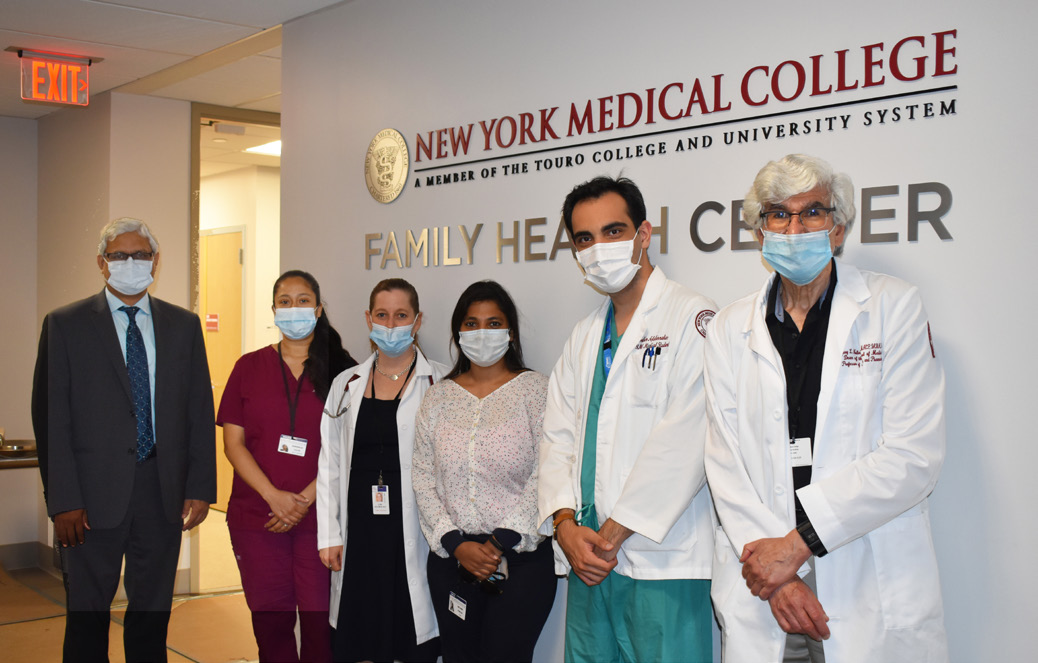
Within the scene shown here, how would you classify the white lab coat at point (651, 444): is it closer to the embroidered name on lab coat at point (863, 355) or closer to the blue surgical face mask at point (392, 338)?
the embroidered name on lab coat at point (863, 355)

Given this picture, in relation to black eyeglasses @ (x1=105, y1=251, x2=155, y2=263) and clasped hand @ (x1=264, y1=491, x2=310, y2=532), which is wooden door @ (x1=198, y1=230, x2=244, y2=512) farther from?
clasped hand @ (x1=264, y1=491, x2=310, y2=532)

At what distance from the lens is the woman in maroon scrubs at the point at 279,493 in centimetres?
324

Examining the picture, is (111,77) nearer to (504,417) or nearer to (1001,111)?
(504,417)

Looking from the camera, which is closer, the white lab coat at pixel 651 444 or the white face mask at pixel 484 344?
the white lab coat at pixel 651 444

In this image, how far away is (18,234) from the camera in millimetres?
4832

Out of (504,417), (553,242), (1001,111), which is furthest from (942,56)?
(504,417)

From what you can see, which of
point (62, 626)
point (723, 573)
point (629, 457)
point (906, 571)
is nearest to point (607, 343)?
point (629, 457)

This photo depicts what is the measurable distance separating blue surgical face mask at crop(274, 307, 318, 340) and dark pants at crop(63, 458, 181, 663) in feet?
2.22

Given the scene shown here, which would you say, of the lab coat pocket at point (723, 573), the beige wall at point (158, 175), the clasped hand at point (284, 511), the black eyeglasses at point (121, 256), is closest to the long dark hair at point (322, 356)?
the clasped hand at point (284, 511)

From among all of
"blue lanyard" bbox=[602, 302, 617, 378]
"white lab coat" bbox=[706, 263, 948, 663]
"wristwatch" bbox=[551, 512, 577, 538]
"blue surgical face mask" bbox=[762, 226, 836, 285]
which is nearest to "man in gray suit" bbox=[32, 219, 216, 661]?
"wristwatch" bbox=[551, 512, 577, 538]

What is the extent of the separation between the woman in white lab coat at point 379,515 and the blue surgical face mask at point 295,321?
0.30 meters

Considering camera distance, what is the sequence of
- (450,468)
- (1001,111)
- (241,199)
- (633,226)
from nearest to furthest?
(1001,111) → (633,226) → (450,468) → (241,199)

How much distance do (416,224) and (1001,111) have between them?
2312mm

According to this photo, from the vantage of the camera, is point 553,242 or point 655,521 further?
point 553,242
